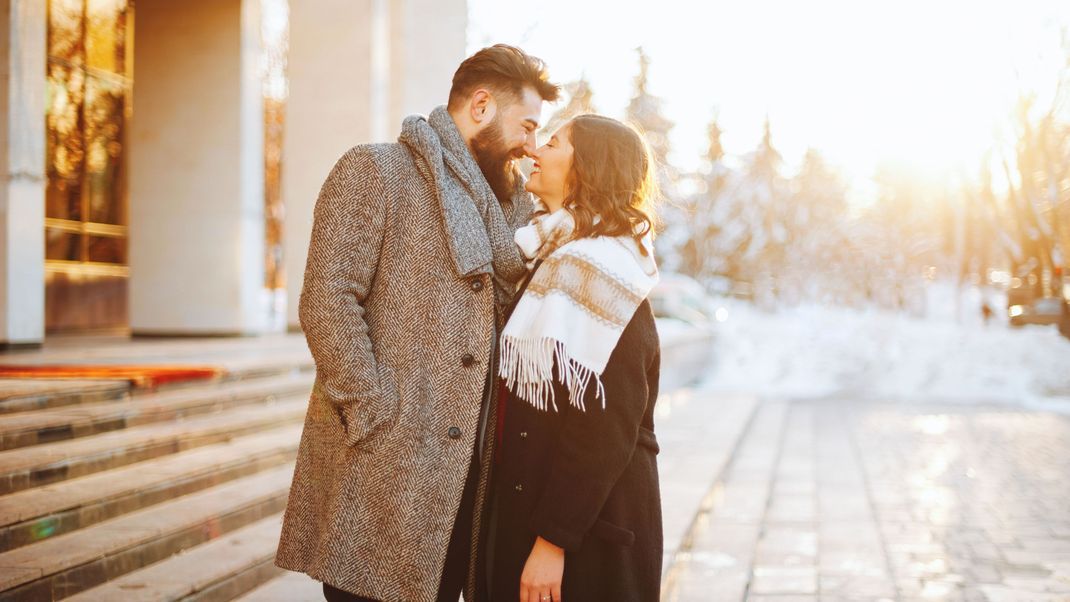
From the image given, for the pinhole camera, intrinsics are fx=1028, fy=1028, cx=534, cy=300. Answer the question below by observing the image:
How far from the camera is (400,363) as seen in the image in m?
2.55

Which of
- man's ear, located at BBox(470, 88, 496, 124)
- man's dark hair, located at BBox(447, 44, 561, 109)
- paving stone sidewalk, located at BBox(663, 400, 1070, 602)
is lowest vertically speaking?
paving stone sidewalk, located at BBox(663, 400, 1070, 602)

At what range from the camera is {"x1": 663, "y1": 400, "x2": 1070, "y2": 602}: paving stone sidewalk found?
5.39 meters

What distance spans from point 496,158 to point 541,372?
2.27 ft

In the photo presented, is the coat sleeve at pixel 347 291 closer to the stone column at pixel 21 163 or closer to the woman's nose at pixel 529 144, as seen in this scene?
the woman's nose at pixel 529 144

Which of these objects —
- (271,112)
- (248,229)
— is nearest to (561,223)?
(248,229)

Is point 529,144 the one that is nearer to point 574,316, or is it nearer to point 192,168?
point 574,316

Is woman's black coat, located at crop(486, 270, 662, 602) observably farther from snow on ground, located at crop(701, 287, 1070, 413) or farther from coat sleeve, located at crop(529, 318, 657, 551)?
snow on ground, located at crop(701, 287, 1070, 413)

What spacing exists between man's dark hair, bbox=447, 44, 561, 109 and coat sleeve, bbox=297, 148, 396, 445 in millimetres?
357

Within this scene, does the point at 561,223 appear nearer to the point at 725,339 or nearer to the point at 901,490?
the point at 901,490

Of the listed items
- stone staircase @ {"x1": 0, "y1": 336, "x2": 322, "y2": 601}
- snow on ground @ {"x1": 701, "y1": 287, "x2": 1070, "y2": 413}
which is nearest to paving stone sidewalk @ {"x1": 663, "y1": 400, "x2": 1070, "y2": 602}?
stone staircase @ {"x1": 0, "y1": 336, "x2": 322, "y2": 601}

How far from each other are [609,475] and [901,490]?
20.6 ft

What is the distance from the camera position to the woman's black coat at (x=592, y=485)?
2.38 m

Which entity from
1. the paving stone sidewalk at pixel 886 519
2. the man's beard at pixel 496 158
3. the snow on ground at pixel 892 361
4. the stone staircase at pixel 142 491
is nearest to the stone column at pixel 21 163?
the stone staircase at pixel 142 491

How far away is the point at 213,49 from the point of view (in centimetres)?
1260
